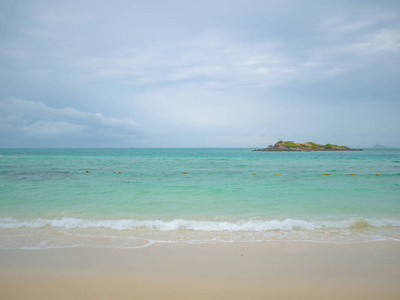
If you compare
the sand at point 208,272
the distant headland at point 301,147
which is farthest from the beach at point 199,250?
the distant headland at point 301,147

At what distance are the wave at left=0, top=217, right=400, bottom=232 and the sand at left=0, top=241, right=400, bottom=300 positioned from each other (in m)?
1.40

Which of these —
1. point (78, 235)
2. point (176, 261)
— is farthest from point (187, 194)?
point (176, 261)

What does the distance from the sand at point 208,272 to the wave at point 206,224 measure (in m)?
1.40

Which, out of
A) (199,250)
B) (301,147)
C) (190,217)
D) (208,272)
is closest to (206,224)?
(190,217)

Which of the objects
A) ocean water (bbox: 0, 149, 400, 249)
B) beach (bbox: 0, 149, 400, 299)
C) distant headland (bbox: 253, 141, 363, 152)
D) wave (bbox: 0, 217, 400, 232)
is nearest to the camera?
beach (bbox: 0, 149, 400, 299)

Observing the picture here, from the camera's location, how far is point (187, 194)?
13227mm

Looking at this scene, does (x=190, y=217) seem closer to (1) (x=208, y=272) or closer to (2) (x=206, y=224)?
(2) (x=206, y=224)

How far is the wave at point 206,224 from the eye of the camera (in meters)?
7.49

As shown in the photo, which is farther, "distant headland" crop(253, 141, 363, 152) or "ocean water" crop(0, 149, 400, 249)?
"distant headland" crop(253, 141, 363, 152)

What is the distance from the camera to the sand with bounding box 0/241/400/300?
4.07 metres

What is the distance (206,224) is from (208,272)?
310cm

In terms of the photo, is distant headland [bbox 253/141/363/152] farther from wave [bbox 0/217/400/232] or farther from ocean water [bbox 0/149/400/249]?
wave [bbox 0/217/400/232]

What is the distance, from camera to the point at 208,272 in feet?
15.5

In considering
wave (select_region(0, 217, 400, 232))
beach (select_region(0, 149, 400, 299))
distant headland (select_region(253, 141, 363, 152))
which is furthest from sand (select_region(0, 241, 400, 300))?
distant headland (select_region(253, 141, 363, 152))
